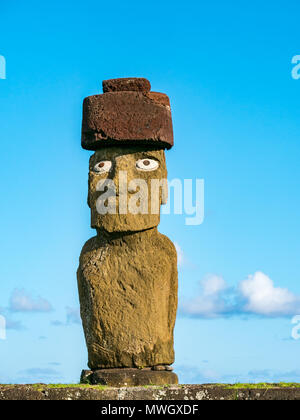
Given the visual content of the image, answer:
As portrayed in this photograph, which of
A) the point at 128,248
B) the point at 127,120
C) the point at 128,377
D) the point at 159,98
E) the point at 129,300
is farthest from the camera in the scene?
the point at 159,98

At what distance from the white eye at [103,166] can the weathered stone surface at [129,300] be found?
1.21 meters

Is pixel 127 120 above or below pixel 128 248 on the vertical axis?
above

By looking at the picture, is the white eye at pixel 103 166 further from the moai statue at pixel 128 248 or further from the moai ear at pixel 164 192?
the moai ear at pixel 164 192

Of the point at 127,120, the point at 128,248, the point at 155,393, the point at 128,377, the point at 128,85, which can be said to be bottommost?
the point at 155,393

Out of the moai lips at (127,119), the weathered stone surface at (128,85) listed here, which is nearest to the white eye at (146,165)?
the moai lips at (127,119)

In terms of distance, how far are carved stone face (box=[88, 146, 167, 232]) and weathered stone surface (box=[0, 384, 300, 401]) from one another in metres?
2.93

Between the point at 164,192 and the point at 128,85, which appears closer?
the point at 164,192

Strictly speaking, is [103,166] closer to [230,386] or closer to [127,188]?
[127,188]

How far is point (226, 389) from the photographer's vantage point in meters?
10.4

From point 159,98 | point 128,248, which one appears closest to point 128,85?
point 159,98

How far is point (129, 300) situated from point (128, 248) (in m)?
0.93

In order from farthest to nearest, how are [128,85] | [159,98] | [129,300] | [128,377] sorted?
[128,85], [159,98], [129,300], [128,377]

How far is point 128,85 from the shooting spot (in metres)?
13.0

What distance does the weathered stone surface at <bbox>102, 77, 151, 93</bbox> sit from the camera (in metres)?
13.0
